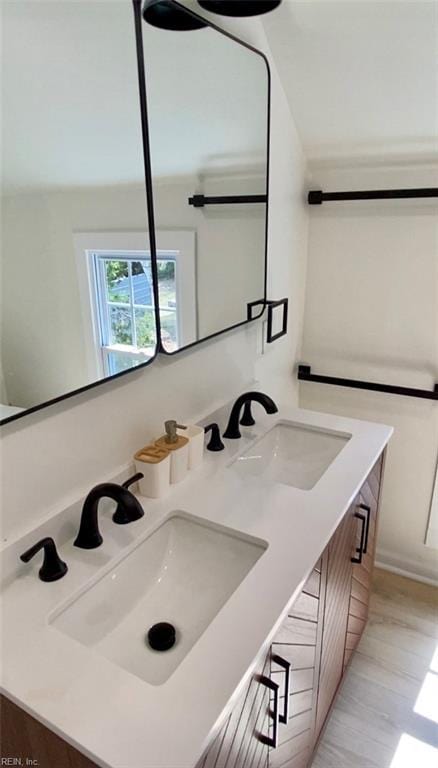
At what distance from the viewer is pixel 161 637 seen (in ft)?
2.82

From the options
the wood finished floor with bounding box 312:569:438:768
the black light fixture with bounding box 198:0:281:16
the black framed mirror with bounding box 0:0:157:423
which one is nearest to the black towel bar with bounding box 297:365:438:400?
the wood finished floor with bounding box 312:569:438:768

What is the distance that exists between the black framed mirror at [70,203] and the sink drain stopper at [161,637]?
483 mm

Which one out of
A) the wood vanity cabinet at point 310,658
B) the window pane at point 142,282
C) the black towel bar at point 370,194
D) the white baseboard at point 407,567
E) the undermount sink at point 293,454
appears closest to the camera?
the wood vanity cabinet at point 310,658

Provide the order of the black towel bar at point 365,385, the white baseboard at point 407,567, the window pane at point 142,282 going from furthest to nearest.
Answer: the white baseboard at point 407,567 < the black towel bar at point 365,385 < the window pane at point 142,282

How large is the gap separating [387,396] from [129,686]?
166cm

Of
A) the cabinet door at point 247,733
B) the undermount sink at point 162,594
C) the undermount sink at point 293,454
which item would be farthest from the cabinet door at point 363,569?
the cabinet door at point 247,733

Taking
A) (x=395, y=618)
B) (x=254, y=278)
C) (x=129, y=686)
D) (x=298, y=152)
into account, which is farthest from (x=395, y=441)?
(x=129, y=686)

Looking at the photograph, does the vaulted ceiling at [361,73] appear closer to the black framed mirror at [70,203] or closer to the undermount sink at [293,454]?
the black framed mirror at [70,203]

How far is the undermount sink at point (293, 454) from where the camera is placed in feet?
4.66

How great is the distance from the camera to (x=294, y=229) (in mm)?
1867

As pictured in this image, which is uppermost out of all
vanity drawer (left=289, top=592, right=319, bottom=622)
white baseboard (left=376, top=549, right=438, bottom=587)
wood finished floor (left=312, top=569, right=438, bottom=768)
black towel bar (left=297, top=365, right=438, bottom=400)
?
black towel bar (left=297, top=365, right=438, bottom=400)

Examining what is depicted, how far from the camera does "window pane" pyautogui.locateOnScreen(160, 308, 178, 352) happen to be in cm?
121

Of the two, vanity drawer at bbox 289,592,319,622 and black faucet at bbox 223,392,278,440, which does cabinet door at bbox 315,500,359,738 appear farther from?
black faucet at bbox 223,392,278,440

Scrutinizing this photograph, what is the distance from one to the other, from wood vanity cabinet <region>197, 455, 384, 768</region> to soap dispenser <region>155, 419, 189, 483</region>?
1.34 ft
